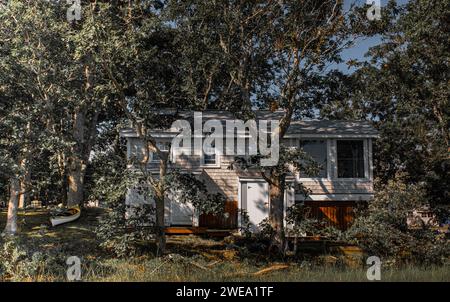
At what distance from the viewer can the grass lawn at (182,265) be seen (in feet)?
38.9

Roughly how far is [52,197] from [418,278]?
38.6 m

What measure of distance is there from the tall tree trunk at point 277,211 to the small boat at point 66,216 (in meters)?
10.4

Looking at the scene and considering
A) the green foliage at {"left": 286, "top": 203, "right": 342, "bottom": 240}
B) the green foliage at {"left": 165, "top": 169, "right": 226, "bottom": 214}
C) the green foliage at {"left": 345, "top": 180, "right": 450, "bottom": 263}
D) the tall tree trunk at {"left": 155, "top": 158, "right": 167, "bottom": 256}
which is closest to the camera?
the green foliage at {"left": 165, "top": 169, "right": 226, "bottom": 214}

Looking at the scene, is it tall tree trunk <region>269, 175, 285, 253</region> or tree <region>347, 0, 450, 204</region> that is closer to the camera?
tall tree trunk <region>269, 175, 285, 253</region>

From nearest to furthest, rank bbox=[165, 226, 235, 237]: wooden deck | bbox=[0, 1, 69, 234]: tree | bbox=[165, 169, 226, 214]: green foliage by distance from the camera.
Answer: bbox=[0, 1, 69, 234]: tree, bbox=[165, 169, 226, 214]: green foliage, bbox=[165, 226, 235, 237]: wooden deck

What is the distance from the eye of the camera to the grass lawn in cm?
1185

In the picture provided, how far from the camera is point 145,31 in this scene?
55.1 ft

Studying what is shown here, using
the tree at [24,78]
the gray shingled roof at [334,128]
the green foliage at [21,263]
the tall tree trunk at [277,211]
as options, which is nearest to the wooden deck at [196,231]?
the tall tree trunk at [277,211]

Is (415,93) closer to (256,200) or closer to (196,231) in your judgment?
(256,200)

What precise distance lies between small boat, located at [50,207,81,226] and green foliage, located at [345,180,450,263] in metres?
13.7

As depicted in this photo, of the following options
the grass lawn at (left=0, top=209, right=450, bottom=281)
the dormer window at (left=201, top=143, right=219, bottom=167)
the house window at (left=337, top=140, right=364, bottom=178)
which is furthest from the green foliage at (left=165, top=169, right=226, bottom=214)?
the house window at (left=337, top=140, right=364, bottom=178)

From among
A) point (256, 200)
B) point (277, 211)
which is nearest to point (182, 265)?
point (277, 211)

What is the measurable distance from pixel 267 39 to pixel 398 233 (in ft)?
32.7

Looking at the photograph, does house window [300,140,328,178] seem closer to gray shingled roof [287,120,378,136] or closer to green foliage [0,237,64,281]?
gray shingled roof [287,120,378,136]
